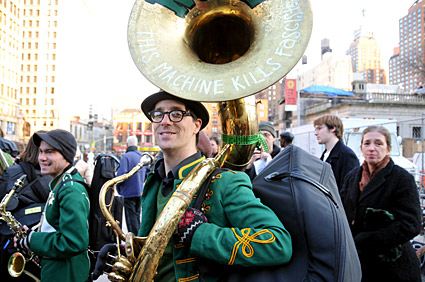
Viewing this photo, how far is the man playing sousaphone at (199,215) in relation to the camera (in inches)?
49.8

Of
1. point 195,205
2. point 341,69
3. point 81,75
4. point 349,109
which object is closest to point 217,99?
point 195,205

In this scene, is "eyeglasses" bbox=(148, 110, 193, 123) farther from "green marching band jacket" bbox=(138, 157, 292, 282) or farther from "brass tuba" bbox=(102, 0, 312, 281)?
"green marching band jacket" bbox=(138, 157, 292, 282)

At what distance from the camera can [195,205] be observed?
4.81 ft

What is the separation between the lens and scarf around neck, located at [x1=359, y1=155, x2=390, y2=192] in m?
2.52

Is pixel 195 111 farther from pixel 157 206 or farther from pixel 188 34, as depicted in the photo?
pixel 157 206

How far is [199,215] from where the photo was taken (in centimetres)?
137

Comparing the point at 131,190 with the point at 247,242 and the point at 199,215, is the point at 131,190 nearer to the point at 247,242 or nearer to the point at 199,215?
the point at 199,215

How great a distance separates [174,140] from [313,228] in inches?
32.9

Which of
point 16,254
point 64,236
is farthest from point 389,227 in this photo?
point 16,254

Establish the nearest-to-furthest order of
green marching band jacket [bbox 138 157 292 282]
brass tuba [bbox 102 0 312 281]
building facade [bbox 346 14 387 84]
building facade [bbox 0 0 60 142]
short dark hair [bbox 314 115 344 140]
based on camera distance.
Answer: green marching band jacket [bbox 138 157 292 282] < brass tuba [bbox 102 0 312 281] < short dark hair [bbox 314 115 344 140] < building facade [bbox 0 0 60 142] < building facade [bbox 346 14 387 84]

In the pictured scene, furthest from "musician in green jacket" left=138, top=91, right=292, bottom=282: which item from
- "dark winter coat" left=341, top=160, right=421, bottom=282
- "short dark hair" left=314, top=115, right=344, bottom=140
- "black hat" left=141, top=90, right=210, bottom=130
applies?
"short dark hair" left=314, top=115, right=344, bottom=140

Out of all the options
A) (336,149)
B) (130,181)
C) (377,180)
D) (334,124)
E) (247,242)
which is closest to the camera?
(247,242)

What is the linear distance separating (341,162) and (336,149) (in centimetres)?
18

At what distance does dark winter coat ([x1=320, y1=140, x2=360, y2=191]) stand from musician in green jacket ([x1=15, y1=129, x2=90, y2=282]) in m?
2.58
